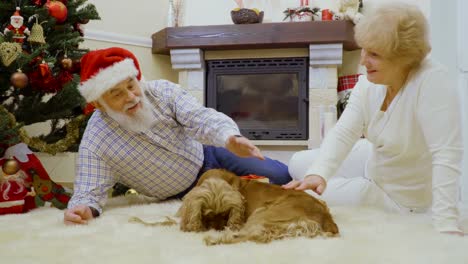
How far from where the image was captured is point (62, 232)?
55.2 inches

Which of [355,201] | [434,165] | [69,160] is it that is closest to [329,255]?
[434,165]

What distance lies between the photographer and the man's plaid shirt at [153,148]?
1.79m

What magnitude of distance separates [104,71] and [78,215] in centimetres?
50

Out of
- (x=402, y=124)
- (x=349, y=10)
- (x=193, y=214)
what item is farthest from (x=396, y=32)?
(x=349, y=10)

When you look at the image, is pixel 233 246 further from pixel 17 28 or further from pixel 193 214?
pixel 17 28

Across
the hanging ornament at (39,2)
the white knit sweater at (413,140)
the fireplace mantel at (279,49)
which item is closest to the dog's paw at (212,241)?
the white knit sweater at (413,140)

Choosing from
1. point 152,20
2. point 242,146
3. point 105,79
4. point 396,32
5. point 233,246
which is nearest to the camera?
point 233,246

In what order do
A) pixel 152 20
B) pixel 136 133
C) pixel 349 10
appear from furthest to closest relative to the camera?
pixel 152 20 → pixel 349 10 → pixel 136 133

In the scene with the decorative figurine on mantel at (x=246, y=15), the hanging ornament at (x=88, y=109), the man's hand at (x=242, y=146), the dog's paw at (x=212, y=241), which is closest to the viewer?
the dog's paw at (x=212, y=241)

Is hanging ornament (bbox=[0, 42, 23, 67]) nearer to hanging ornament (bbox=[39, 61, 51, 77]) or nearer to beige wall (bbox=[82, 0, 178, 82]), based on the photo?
hanging ornament (bbox=[39, 61, 51, 77])

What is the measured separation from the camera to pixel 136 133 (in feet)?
6.06

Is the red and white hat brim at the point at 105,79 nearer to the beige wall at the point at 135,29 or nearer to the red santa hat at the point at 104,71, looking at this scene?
the red santa hat at the point at 104,71

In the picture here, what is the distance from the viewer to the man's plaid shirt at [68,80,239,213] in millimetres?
1786

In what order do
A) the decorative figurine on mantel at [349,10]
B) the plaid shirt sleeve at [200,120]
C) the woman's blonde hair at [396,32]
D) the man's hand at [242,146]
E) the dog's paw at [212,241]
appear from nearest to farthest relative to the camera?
the dog's paw at [212,241] → the woman's blonde hair at [396,32] → the man's hand at [242,146] → the plaid shirt sleeve at [200,120] → the decorative figurine on mantel at [349,10]
